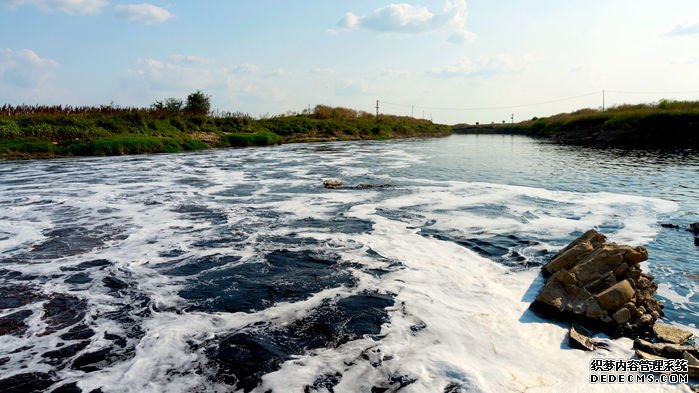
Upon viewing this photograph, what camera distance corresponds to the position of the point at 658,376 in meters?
3.92

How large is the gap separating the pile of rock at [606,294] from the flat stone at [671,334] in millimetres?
77

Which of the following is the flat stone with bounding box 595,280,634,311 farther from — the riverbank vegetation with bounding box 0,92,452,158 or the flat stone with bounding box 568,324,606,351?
the riverbank vegetation with bounding box 0,92,452,158

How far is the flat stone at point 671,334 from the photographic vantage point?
4.46 meters

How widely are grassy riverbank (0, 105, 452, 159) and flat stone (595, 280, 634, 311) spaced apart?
30869 mm

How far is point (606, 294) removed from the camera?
4938 millimetres

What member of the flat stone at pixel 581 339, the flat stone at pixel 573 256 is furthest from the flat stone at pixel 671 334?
the flat stone at pixel 573 256

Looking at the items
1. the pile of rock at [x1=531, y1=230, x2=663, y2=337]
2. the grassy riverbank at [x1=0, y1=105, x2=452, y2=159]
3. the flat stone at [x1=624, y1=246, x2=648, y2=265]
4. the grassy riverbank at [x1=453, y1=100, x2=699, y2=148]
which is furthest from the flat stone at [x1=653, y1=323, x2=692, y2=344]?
the grassy riverbank at [x1=453, y1=100, x2=699, y2=148]

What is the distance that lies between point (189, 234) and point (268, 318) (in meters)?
4.59

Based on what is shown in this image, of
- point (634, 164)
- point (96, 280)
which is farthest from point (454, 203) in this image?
point (634, 164)

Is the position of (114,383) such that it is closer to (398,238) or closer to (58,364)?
(58,364)

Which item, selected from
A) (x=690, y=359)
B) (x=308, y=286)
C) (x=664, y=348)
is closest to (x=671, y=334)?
(x=664, y=348)

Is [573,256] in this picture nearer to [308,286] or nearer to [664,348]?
[664,348]

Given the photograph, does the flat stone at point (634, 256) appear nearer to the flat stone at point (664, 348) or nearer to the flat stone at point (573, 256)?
the flat stone at point (573, 256)

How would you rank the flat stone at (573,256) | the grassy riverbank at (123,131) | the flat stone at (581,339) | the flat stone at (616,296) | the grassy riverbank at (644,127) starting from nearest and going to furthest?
the flat stone at (581,339) < the flat stone at (616,296) < the flat stone at (573,256) < the grassy riverbank at (123,131) < the grassy riverbank at (644,127)
